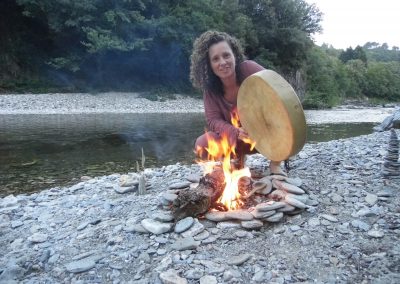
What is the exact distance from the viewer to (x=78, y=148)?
9.46 metres

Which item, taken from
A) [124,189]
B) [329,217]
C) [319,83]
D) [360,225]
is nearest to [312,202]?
[329,217]

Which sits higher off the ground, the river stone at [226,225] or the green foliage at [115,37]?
the green foliage at [115,37]

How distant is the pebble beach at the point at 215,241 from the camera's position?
8.75 ft

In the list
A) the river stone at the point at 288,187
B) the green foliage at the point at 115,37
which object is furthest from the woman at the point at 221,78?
the green foliage at the point at 115,37

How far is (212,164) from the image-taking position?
→ 172 inches

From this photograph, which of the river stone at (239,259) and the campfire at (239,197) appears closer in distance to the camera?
the river stone at (239,259)

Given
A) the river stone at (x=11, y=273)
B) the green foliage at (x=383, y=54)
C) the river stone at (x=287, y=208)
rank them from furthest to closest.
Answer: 1. the green foliage at (x=383, y=54)
2. the river stone at (x=287, y=208)
3. the river stone at (x=11, y=273)

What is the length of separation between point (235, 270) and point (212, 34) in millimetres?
2562

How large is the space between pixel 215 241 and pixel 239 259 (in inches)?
12.5

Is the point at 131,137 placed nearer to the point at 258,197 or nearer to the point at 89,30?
the point at 258,197

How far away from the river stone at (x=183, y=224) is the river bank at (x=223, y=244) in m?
0.05

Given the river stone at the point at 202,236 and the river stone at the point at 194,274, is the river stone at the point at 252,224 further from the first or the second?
the river stone at the point at 194,274

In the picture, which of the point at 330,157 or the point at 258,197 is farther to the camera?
the point at 330,157

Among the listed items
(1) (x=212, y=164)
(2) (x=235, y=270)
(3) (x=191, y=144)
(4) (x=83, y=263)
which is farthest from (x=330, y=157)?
(3) (x=191, y=144)
